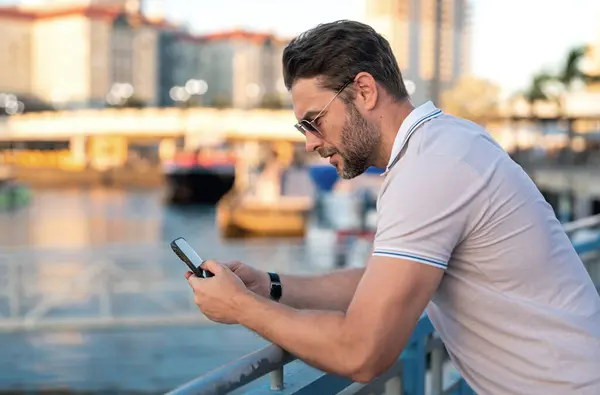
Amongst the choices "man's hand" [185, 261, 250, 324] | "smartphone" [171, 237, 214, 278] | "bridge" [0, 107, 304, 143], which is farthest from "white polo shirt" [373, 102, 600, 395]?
"bridge" [0, 107, 304, 143]

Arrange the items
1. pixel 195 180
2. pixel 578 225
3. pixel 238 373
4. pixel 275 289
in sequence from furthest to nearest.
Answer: pixel 195 180, pixel 578 225, pixel 275 289, pixel 238 373

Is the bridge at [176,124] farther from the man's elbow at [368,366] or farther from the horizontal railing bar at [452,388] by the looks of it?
the man's elbow at [368,366]

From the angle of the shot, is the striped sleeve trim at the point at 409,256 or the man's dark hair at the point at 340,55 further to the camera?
the man's dark hair at the point at 340,55

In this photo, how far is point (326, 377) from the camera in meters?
2.21

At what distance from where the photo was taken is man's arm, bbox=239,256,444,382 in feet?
5.42

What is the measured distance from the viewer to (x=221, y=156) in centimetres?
5866

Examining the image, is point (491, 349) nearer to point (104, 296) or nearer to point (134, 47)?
point (104, 296)

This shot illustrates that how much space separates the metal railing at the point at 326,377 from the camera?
1.85 metres

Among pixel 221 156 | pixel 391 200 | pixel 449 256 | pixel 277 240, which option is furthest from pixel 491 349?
pixel 221 156

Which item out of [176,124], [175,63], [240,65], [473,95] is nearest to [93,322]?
[176,124]

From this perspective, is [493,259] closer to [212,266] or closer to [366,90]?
[366,90]

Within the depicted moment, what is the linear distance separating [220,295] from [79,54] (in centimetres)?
13025

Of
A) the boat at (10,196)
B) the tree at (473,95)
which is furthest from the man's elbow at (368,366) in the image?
the tree at (473,95)

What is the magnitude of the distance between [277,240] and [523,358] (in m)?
24.9
